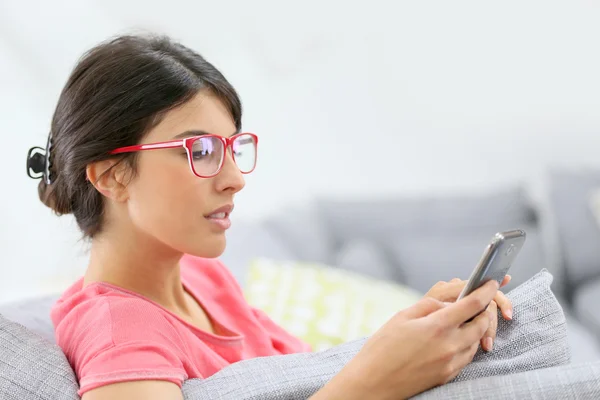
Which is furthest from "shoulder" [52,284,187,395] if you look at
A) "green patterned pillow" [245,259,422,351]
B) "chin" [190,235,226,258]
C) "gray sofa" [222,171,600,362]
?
"gray sofa" [222,171,600,362]

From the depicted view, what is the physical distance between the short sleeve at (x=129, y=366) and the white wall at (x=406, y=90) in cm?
A: 224

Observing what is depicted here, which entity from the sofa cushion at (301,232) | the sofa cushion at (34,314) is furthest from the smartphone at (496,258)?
the sofa cushion at (301,232)

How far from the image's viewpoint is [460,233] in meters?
3.04

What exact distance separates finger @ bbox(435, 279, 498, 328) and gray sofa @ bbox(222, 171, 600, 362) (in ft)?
6.20

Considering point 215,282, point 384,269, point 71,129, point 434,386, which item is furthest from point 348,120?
point 434,386

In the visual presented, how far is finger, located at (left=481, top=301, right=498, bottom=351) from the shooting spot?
0.97m

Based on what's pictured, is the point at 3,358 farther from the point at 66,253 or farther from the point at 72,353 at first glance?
the point at 66,253

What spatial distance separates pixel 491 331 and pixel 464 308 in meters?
0.11

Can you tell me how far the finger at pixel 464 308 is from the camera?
0.90 m

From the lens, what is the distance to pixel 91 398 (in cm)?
94

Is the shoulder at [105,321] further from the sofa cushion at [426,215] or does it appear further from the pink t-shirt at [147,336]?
the sofa cushion at [426,215]

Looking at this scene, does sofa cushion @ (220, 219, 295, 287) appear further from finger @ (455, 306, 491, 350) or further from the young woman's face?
finger @ (455, 306, 491, 350)

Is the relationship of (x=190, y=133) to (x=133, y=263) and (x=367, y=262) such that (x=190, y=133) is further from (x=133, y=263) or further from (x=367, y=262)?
(x=367, y=262)

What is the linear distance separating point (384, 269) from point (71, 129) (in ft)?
5.92
